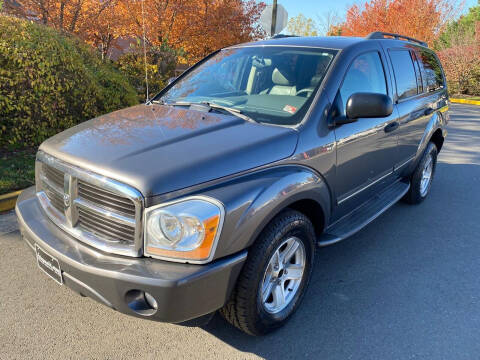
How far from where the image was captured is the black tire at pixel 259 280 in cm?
219

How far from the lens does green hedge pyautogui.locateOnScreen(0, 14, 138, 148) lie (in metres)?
5.70

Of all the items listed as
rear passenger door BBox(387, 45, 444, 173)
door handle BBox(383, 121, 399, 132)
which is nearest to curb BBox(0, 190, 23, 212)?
door handle BBox(383, 121, 399, 132)

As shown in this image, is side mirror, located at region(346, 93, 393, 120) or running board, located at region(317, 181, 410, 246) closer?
side mirror, located at region(346, 93, 393, 120)

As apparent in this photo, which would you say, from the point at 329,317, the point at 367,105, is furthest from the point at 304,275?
the point at 367,105

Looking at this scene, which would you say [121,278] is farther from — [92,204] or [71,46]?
[71,46]

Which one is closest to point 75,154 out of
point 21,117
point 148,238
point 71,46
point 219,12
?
point 148,238

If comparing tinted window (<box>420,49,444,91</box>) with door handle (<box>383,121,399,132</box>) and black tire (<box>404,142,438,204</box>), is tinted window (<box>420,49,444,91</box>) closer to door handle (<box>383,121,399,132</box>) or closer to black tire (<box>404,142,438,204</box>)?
black tire (<box>404,142,438,204</box>)

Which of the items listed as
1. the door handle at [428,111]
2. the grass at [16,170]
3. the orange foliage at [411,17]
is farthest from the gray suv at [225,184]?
the orange foliage at [411,17]

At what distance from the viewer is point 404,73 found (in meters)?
4.06

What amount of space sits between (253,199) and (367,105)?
1.24 meters

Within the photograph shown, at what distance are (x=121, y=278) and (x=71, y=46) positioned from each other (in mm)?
5977

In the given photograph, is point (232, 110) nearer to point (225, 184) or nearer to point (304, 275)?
point (225, 184)

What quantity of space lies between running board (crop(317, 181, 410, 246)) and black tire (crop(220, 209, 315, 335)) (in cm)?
41

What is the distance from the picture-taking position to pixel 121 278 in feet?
6.25
